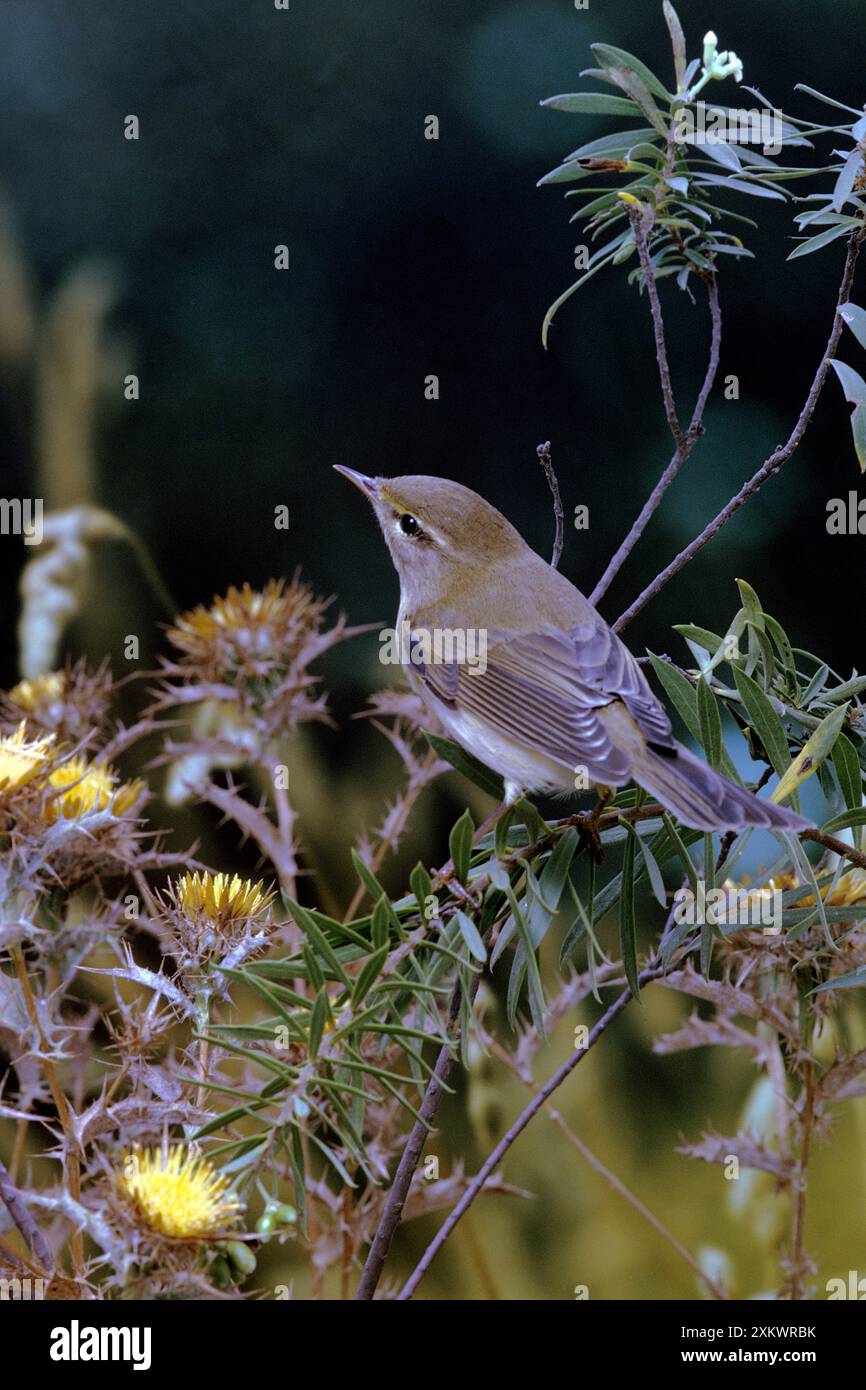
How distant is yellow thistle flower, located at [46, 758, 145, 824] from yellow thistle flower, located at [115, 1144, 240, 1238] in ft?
0.82

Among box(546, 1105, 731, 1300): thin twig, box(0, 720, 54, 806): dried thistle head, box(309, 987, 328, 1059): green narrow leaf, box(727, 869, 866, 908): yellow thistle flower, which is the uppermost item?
box(0, 720, 54, 806): dried thistle head

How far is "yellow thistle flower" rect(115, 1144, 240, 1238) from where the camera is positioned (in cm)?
54

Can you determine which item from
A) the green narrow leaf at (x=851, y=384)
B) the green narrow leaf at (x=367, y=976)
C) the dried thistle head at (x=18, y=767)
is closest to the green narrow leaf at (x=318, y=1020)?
the green narrow leaf at (x=367, y=976)

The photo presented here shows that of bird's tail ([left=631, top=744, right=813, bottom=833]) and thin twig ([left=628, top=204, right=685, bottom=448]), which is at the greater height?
thin twig ([left=628, top=204, right=685, bottom=448])

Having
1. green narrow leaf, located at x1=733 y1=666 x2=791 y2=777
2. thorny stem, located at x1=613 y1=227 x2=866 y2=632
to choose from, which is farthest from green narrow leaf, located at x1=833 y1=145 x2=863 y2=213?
green narrow leaf, located at x1=733 y1=666 x2=791 y2=777

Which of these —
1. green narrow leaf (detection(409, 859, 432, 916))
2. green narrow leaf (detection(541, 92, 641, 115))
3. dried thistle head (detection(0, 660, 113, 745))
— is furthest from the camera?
dried thistle head (detection(0, 660, 113, 745))

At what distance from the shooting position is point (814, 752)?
69cm

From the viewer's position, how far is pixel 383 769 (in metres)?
1.44

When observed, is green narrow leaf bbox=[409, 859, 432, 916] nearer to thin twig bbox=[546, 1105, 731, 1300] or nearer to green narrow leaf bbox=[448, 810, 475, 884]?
green narrow leaf bbox=[448, 810, 475, 884]

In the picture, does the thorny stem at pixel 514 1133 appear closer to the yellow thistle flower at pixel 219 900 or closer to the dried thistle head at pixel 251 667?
the yellow thistle flower at pixel 219 900

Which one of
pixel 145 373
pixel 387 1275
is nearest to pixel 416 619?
pixel 145 373

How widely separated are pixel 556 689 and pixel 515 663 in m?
0.06

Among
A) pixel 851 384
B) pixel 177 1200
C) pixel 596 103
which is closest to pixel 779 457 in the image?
pixel 851 384

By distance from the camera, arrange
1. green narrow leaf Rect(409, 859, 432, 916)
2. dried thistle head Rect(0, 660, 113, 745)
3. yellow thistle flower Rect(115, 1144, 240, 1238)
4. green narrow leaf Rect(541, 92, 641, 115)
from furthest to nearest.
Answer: dried thistle head Rect(0, 660, 113, 745), green narrow leaf Rect(541, 92, 641, 115), green narrow leaf Rect(409, 859, 432, 916), yellow thistle flower Rect(115, 1144, 240, 1238)
